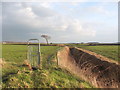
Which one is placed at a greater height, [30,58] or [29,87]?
[30,58]

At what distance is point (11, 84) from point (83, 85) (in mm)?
4385

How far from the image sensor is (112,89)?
8.55 metres

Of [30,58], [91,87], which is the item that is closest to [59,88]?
[91,87]

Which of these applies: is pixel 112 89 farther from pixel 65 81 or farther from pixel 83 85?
pixel 65 81

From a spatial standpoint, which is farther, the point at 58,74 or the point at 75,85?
the point at 58,74

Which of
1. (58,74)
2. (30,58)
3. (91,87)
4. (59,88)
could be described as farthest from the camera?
(30,58)

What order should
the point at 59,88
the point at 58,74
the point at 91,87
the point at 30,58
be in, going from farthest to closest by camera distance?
the point at 30,58 < the point at 58,74 < the point at 91,87 < the point at 59,88

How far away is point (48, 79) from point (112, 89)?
4.25 meters

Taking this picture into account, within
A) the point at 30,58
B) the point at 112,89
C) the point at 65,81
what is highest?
the point at 30,58

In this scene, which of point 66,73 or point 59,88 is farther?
point 66,73

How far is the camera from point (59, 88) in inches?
299

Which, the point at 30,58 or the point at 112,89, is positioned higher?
the point at 30,58

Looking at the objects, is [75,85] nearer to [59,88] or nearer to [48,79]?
[59,88]

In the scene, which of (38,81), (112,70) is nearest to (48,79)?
(38,81)
